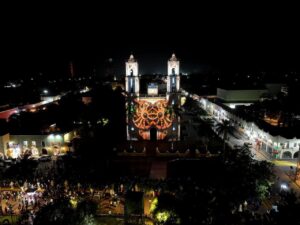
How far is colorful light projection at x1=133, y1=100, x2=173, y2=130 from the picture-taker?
42.3 m

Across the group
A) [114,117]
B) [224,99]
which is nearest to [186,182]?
[114,117]

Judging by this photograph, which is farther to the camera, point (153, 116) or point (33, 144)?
point (153, 116)

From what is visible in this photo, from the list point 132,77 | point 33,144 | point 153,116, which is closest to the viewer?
point 33,144

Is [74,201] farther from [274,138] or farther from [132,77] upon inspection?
[132,77]

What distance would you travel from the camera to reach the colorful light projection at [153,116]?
139ft

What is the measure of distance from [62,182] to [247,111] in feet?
100

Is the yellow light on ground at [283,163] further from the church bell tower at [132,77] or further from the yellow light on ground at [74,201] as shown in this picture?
the church bell tower at [132,77]

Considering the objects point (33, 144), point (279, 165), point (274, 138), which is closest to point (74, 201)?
point (33, 144)

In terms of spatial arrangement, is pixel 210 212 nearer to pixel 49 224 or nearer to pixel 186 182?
pixel 186 182

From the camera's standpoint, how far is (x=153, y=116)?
42938 millimetres

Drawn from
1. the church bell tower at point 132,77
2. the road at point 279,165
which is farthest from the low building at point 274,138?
the church bell tower at point 132,77

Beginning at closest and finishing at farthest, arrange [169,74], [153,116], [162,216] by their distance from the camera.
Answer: [162,216] → [153,116] → [169,74]

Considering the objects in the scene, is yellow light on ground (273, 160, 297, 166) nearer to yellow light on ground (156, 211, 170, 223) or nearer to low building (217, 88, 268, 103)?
yellow light on ground (156, 211, 170, 223)

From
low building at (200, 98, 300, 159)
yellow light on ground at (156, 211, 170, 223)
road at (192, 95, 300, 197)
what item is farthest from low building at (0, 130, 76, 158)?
low building at (200, 98, 300, 159)
